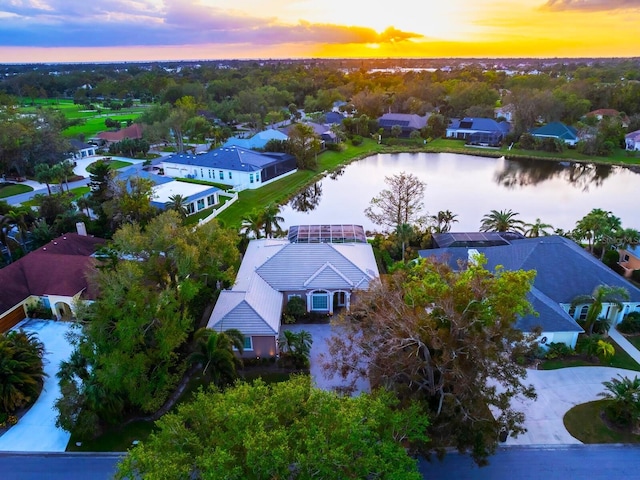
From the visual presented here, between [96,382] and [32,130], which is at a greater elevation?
[32,130]

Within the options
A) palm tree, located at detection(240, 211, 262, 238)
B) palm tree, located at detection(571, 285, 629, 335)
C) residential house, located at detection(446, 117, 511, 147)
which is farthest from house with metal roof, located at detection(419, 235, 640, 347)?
residential house, located at detection(446, 117, 511, 147)

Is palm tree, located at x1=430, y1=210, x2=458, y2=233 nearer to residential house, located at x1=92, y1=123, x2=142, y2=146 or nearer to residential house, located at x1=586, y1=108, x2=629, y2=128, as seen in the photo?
residential house, located at x1=92, y1=123, x2=142, y2=146

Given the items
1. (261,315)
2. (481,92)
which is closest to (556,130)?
(481,92)

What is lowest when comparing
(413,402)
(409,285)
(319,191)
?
(319,191)

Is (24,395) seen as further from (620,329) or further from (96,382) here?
(620,329)

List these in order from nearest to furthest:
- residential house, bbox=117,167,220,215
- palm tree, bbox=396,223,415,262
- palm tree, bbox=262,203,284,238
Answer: palm tree, bbox=396,223,415,262 → palm tree, bbox=262,203,284,238 → residential house, bbox=117,167,220,215

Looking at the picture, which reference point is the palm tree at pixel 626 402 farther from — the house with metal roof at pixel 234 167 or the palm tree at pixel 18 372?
the house with metal roof at pixel 234 167
